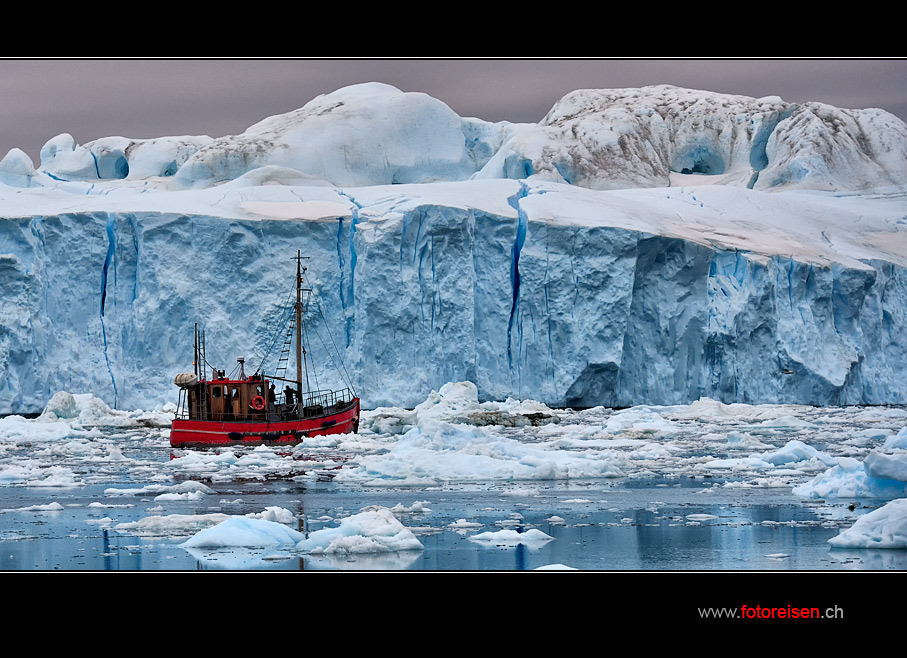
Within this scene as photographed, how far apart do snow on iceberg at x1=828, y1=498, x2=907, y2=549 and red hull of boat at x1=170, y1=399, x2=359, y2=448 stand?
31.3ft

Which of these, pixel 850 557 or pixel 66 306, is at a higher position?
pixel 66 306

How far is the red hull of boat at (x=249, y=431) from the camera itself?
14.6 m

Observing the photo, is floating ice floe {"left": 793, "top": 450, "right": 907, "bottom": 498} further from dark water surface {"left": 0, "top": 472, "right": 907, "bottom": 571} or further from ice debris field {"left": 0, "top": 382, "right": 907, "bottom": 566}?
dark water surface {"left": 0, "top": 472, "right": 907, "bottom": 571}

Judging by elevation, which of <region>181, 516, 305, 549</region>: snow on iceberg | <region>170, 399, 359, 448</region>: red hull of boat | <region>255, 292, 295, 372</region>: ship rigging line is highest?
<region>255, 292, 295, 372</region>: ship rigging line

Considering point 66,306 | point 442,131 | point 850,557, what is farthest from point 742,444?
point 442,131

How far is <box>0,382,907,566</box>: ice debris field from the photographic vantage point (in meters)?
6.72

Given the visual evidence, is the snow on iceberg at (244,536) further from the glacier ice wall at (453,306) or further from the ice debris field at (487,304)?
the glacier ice wall at (453,306)

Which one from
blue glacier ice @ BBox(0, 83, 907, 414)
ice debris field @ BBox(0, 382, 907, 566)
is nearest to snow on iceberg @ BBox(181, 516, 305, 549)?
ice debris field @ BBox(0, 382, 907, 566)

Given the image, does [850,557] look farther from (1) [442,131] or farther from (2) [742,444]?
(1) [442,131]

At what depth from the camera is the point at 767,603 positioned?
157 inches

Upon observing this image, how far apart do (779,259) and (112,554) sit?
1615 centimetres

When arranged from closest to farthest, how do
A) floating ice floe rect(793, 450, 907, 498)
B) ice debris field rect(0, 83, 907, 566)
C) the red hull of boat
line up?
1. floating ice floe rect(793, 450, 907, 498)
2. the red hull of boat
3. ice debris field rect(0, 83, 907, 566)

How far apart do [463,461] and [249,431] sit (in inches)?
185

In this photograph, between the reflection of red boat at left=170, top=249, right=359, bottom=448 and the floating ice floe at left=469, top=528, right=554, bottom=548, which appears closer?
the floating ice floe at left=469, top=528, right=554, bottom=548
